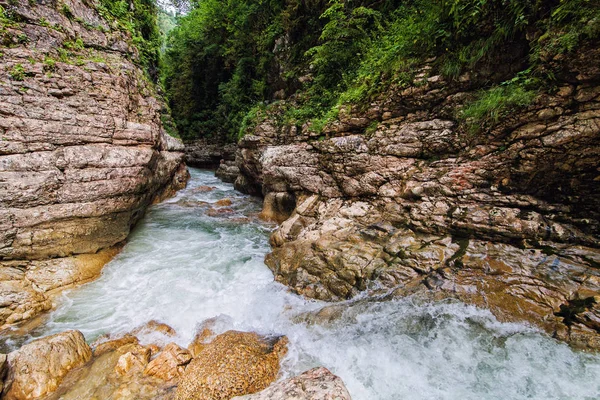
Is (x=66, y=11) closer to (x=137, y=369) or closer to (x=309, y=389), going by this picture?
(x=137, y=369)

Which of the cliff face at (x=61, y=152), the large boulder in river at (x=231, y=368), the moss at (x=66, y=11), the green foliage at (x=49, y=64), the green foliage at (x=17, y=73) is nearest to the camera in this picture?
the large boulder in river at (x=231, y=368)

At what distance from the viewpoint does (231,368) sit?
11.7 feet

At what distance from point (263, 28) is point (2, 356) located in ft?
53.9

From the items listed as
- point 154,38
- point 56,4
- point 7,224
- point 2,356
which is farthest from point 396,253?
point 154,38

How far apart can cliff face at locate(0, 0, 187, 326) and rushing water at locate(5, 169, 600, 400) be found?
818mm

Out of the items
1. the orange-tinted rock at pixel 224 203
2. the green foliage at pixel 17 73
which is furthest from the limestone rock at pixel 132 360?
the orange-tinted rock at pixel 224 203

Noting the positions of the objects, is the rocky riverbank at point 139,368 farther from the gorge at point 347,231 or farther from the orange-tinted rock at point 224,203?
the orange-tinted rock at point 224,203

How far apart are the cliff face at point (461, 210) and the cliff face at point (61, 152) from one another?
5.00 metres

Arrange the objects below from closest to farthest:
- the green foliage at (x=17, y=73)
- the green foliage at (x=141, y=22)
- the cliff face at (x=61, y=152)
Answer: the cliff face at (x=61, y=152), the green foliage at (x=17, y=73), the green foliage at (x=141, y=22)

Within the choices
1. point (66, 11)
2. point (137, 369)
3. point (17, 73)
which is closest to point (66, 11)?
point (66, 11)

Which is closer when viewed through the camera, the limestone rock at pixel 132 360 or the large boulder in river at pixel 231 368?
the large boulder in river at pixel 231 368

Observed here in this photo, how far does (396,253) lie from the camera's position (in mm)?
5469

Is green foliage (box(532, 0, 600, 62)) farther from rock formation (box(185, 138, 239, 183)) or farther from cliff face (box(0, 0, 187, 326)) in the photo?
rock formation (box(185, 138, 239, 183))

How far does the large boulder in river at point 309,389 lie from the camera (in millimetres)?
2336
